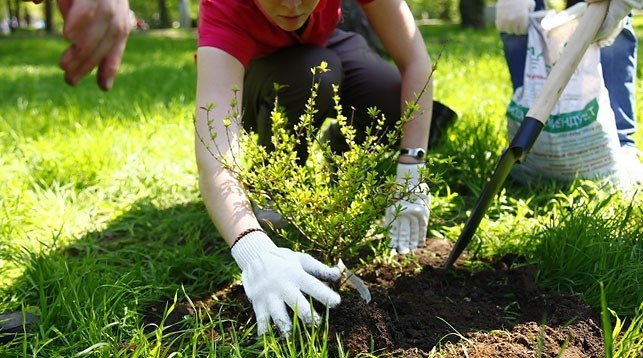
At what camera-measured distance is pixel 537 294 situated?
179 cm

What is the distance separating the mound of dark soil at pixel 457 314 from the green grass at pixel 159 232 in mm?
65

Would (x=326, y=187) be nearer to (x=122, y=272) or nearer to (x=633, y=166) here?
(x=122, y=272)

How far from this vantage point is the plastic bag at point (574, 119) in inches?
97.2

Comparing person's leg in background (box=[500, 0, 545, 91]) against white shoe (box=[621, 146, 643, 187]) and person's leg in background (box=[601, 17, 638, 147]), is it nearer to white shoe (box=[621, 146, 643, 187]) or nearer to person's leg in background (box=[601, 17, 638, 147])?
person's leg in background (box=[601, 17, 638, 147])

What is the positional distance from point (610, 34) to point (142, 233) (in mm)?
1796

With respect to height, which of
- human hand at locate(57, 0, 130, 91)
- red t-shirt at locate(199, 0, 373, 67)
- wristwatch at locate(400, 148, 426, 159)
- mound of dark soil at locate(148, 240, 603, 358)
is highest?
human hand at locate(57, 0, 130, 91)

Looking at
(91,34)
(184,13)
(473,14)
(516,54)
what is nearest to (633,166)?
(516,54)

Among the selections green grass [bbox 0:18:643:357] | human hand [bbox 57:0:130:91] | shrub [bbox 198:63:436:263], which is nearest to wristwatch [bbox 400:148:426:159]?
green grass [bbox 0:18:643:357]

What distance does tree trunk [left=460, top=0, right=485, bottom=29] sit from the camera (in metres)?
13.7

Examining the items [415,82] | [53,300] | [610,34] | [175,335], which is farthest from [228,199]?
[610,34]

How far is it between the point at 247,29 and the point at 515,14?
109cm

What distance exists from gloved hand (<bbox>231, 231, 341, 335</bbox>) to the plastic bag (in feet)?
4.14

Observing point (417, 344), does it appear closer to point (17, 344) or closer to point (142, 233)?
point (17, 344)

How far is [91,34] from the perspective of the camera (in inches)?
45.3
